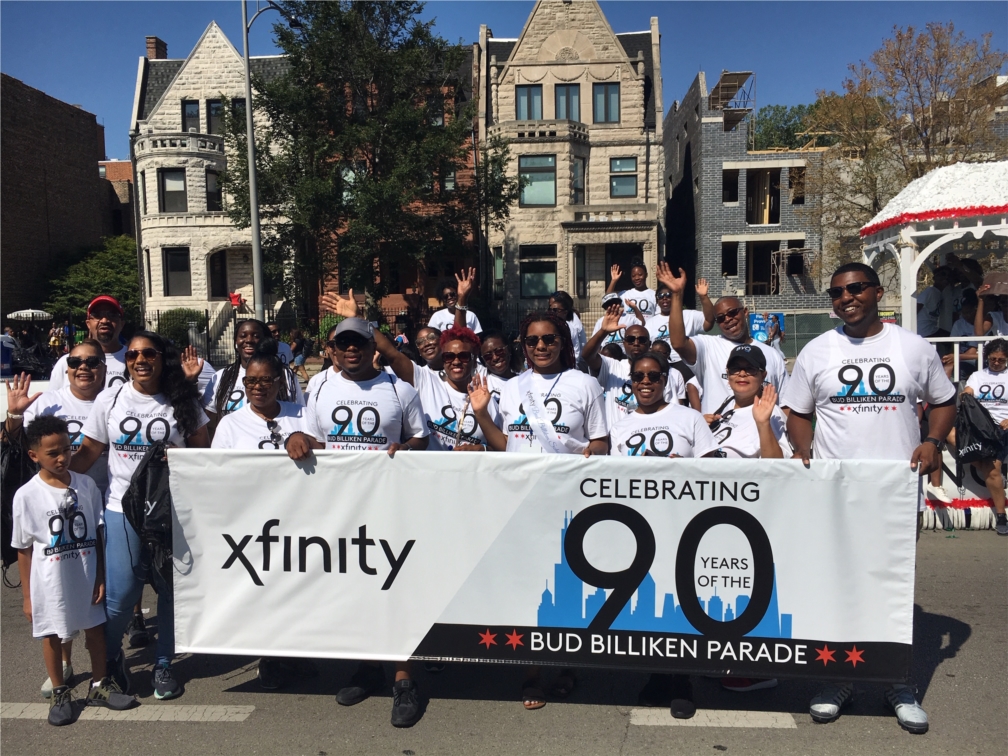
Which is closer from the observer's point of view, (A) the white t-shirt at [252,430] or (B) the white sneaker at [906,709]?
(B) the white sneaker at [906,709]

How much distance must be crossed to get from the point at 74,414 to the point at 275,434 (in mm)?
1345

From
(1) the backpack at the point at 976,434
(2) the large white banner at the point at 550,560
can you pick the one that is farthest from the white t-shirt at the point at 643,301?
(2) the large white banner at the point at 550,560

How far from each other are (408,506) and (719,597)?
5.32ft

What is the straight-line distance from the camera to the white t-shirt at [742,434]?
4.46 m

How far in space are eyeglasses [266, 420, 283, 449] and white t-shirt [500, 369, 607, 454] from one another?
50.1 inches

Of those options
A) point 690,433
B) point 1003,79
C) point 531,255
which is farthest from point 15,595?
point 1003,79

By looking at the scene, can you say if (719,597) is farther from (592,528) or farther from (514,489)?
(514,489)

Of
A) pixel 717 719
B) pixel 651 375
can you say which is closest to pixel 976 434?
pixel 651 375

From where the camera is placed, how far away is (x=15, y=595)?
602 centimetres

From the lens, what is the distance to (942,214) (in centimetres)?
897

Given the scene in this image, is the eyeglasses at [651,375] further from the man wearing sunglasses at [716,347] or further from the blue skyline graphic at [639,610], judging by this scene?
the man wearing sunglasses at [716,347]

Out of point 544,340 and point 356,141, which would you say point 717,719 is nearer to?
point 544,340

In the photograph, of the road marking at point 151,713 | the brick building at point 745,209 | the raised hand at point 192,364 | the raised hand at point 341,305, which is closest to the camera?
the road marking at point 151,713

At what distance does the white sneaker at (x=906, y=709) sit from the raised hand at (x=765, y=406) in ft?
4.78
